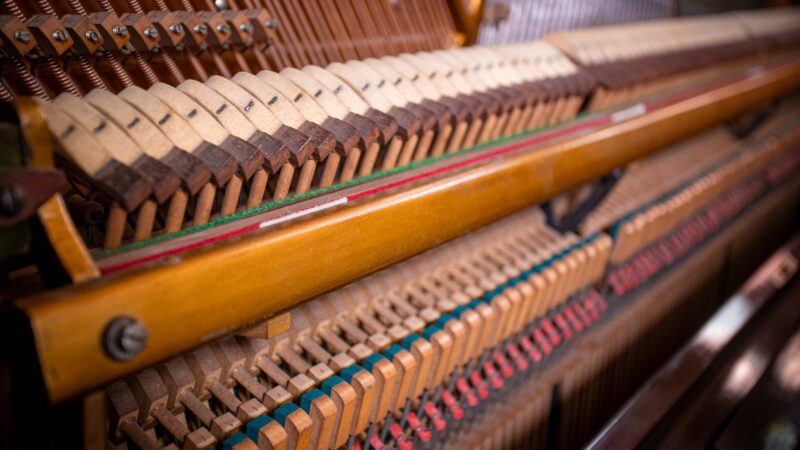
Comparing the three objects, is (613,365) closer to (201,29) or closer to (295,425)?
(295,425)

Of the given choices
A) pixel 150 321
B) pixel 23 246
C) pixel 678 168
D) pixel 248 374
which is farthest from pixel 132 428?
pixel 678 168

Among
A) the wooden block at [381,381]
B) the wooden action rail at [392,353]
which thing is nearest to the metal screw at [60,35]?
the wooden action rail at [392,353]

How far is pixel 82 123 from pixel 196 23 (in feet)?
1.77

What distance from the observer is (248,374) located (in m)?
1.59

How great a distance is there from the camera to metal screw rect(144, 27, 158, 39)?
142cm

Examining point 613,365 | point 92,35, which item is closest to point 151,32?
point 92,35

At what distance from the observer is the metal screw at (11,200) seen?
87 cm

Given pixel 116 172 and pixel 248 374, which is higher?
pixel 116 172

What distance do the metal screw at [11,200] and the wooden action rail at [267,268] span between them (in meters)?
0.10

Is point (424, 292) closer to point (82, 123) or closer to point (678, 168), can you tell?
point (82, 123)

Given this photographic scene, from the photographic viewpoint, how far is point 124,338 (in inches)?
38.4

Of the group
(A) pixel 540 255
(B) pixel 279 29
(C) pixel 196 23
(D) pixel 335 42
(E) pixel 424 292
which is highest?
(C) pixel 196 23

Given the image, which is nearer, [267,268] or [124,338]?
[124,338]

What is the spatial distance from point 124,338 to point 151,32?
0.85 meters
